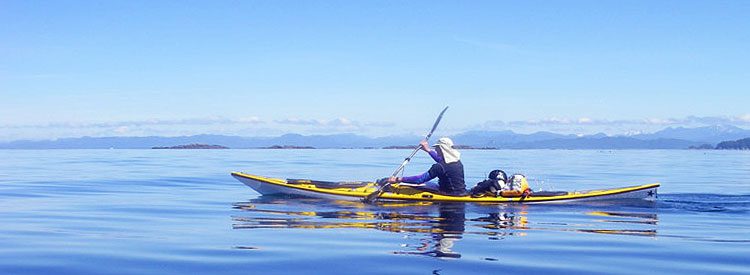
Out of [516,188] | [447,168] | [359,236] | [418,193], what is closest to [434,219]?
[359,236]

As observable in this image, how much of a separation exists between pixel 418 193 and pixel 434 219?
407 cm

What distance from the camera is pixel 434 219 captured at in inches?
655

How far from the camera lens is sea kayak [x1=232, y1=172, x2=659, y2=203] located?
20.4 m

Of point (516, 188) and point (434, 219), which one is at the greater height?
point (516, 188)

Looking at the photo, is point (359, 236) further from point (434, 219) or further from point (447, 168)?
point (447, 168)

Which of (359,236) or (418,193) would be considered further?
(418,193)

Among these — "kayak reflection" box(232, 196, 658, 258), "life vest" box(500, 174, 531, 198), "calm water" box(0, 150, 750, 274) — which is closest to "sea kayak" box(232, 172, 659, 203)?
"life vest" box(500, 174, 531, 198)

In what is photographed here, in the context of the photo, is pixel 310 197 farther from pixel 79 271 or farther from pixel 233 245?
pixel 79 271

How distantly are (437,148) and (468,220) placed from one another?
4.29m

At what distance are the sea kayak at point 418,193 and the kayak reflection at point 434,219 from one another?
0.92 feet

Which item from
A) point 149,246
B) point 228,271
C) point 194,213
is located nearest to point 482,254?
point 228,271

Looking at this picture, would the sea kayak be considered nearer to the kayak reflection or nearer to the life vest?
the life vest

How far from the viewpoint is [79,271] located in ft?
31.6

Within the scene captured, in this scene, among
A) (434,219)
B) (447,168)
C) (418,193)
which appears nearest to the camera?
(434,219)
